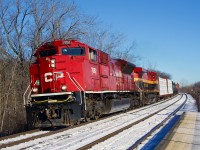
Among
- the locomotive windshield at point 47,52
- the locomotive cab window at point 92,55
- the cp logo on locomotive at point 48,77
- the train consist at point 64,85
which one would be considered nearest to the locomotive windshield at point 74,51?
the train consist at point 64,85

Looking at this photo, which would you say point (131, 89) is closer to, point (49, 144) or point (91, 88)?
point (91, 88)

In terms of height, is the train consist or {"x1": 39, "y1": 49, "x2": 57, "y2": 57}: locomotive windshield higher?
{"x1": 39, "y1": 49, "x2": 57, "y2": 57}: locomotive windshield

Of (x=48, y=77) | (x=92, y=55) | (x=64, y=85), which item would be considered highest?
(x=92, y=55)

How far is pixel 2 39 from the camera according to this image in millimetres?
24812

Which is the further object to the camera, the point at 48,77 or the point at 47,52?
the point at 47,52

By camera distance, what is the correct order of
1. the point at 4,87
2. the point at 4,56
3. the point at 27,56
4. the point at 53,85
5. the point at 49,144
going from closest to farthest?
the point at 49,144 → the point at 53,85 → the point at 4,87 → the point at 4,56 → the point at 27,56

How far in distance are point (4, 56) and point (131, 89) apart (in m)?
10.5

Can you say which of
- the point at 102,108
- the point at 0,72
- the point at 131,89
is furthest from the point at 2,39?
the point at 102,108

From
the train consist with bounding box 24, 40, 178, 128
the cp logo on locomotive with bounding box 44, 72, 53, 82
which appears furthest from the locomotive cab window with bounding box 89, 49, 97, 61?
the cp logo on locomotive with bounding box 44, 72, 53, 82

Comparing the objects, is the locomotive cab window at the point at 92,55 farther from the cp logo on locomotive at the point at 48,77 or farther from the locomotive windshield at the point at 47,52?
the cp logo on locomotive at the point at 48,77

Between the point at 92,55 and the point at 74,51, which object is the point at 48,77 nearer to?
the point at 74,51

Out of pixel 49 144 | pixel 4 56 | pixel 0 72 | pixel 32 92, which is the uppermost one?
pixel 4 56

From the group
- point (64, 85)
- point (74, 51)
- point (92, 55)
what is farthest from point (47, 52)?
point (92, 55)

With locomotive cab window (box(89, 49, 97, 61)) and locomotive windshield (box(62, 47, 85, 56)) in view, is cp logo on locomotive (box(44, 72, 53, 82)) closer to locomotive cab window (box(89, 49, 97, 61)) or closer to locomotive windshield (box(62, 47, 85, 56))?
locomotive windshield (box(62, 47, 85, 56))
